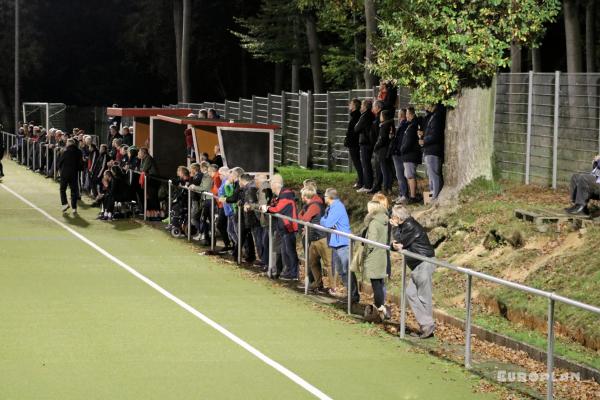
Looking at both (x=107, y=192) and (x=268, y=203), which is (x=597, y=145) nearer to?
(x=268, y=203)

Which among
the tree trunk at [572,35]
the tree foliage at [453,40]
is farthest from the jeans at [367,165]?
the tree trunk at [572,35]

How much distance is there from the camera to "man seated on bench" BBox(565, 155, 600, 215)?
19.8 metres

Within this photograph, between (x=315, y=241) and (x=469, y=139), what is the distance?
232 inches

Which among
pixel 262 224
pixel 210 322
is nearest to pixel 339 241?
pixel 210 322

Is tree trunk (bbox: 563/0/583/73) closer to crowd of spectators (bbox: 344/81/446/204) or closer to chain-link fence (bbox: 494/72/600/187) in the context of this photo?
crowd of spectators (bbox: 344/81/446/204)

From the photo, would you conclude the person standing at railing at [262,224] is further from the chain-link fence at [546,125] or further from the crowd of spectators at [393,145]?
the chain-link fence at [546,125]

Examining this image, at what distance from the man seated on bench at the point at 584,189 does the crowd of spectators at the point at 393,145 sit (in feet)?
16.8

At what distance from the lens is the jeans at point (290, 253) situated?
21.7 meters

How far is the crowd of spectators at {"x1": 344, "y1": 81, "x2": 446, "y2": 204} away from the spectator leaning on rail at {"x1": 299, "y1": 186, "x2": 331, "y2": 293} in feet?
16.7

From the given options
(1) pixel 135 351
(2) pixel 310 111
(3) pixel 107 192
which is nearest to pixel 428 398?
(1) pixel 135 351

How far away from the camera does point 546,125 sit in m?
25.1

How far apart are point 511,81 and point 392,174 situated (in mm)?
3177

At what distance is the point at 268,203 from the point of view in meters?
23.2

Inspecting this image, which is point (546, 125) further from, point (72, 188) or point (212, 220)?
point (72, 188)
